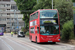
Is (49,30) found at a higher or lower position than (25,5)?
lower

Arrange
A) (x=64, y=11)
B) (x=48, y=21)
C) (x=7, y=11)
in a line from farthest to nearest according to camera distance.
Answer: (x=64, y=11) → (x=48, y=21) → (x=7, y=11)

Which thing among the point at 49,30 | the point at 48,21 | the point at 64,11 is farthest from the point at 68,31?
the point at 64,11

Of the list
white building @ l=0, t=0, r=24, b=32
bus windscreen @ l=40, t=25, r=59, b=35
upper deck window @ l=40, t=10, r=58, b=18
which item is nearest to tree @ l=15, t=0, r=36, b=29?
upper deck window @ l=40, t=10, r=58, b=18

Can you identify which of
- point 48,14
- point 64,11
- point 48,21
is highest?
point 64,11

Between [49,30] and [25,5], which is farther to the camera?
[25,5]

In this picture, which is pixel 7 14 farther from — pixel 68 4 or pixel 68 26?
pixel 68 4

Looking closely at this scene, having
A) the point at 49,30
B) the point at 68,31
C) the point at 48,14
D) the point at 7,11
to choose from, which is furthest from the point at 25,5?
the point at 7,11

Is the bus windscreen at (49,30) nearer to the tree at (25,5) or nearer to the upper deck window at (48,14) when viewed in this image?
the upper deck window at (48,14)

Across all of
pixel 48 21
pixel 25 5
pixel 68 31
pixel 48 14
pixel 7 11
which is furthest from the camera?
pixel 25 5

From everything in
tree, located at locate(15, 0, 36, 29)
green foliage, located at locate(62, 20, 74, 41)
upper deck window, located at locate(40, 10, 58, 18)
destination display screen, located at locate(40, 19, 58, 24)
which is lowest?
green foliage, located at locate(62, 20, 74, 41)

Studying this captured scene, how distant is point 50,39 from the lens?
2550 cm

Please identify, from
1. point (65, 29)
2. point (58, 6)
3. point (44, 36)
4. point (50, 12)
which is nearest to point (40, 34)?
point (44, 36)

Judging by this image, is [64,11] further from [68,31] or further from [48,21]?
[48,21]

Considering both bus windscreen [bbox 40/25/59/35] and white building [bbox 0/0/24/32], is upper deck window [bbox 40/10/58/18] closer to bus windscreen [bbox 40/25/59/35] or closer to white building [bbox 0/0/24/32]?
bus windscreen [bbox 40/25/59/35]
